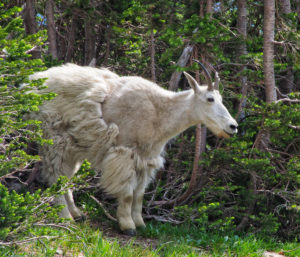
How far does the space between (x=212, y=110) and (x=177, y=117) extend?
0.57m

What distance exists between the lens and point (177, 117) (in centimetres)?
618

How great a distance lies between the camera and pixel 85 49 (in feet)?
30.1

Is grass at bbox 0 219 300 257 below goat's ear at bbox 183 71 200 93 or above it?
below

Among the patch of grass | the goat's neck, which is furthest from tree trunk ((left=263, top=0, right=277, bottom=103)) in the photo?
the patch of grass

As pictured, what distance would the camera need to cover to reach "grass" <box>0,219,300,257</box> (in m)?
4.46

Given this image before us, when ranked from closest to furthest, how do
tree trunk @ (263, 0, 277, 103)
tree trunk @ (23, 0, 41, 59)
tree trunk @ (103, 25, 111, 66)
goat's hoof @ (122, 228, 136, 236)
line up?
1. goat's hoof @ (122, 228, 136, 236)
2. tree trunk @ (263, 0, 277, 103)
3. tree trunk @ (23, 0, 41, 59)
4. tree trunk @ (103, 25, 111, 66)

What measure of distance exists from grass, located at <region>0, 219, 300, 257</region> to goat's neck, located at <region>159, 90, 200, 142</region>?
57.9 inches

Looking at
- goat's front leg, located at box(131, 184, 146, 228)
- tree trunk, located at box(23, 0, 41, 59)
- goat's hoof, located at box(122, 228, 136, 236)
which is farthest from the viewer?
tree trunk, located at box(23, 0, 41, 59)

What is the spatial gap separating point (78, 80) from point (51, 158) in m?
1.29

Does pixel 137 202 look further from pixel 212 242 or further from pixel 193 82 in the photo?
pixel 193 82

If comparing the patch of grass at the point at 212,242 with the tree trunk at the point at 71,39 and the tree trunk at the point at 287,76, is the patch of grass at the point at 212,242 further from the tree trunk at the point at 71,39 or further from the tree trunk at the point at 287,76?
the tree trunk at the point at 71,39

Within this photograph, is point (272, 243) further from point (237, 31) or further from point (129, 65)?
point (129, 65)

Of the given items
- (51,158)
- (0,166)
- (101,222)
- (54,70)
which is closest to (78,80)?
(54,70)

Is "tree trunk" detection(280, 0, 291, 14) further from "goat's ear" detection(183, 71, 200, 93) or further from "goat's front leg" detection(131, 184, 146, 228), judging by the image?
"goat's front leg" detection(131, 184, 146, 228)
